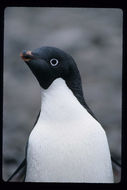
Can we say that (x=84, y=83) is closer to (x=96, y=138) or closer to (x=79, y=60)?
(x=79, y=60)

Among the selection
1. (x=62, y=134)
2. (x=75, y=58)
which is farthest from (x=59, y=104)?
(x=75, y=58)

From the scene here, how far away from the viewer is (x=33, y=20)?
131 inches

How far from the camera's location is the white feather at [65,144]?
117 centimetres

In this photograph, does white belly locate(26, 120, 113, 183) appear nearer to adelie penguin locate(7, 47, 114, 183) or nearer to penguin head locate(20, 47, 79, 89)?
adelie penguin locate(7, 47, 114, 183)

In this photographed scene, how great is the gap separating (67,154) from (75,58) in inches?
76.0

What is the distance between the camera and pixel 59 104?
1198mm

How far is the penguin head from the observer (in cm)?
114

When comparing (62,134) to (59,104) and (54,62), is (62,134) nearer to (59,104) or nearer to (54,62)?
(59,104)

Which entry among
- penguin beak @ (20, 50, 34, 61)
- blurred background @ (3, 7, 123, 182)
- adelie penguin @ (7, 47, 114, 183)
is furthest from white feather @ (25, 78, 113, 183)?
blurred background @ (3, 7, 123, 182)

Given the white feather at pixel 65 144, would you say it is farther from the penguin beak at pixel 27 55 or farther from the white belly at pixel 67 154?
the penguin beak at pixel 27 55

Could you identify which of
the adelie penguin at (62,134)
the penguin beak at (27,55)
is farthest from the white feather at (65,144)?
the penguin beak at (27,55)

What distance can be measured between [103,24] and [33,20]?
521mm

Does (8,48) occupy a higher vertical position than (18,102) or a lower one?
higher

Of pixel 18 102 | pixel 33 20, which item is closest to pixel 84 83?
pixel 18 102
